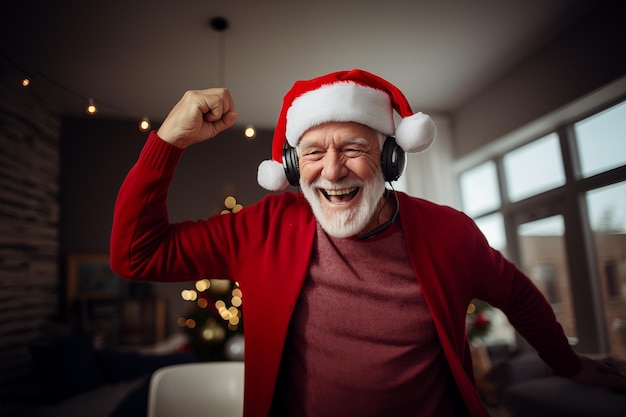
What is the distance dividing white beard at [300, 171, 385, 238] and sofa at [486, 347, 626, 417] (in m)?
0.64

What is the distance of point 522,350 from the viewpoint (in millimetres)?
1146

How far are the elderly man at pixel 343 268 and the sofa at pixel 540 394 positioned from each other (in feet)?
1.12

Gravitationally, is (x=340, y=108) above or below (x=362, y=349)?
above

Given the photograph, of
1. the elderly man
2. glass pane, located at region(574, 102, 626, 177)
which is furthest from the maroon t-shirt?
glass pane, located at region(574, 102, 626, 177)

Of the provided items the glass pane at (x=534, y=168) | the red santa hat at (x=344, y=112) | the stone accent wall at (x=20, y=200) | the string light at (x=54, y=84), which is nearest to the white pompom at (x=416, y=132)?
the red santa hat at (x=344, y=112)

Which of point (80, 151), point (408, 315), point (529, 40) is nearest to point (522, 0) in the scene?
point (529, 40)

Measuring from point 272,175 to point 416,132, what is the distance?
306 mm

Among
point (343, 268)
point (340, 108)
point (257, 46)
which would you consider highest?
point (257, 46)

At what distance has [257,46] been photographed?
0.94 meters

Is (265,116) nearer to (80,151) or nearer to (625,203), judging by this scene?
(80,151)

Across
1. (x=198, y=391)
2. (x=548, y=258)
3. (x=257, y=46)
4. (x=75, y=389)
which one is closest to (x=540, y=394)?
(x=548, y=258)

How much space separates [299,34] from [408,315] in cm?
74

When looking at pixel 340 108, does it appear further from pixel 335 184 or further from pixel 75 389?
pixel 75 389

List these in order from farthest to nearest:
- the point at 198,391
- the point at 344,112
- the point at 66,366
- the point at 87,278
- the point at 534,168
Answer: the point at 87,278
the point at 66,366
the point at 534,168
the point at 198,391
the point at 344,112
